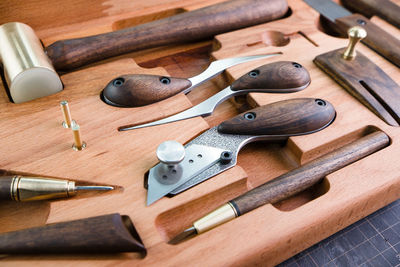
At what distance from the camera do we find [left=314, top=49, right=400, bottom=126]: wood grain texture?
0.83m

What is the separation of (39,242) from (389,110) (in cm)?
72

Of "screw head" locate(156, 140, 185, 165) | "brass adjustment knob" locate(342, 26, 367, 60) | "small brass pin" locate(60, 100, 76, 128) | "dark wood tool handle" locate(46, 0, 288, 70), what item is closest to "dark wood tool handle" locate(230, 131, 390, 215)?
"screw head" locate(156, 140, 185, 165)

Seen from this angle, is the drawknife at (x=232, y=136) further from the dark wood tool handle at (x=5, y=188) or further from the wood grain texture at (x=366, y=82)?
the dark wood tool handle at (x=5, y=188)

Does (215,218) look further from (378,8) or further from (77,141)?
(378,8)

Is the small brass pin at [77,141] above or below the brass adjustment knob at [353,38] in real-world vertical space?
below

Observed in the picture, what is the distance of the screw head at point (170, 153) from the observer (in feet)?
2.11

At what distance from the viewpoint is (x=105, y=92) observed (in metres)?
0.83

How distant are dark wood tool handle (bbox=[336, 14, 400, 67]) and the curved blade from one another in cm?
24

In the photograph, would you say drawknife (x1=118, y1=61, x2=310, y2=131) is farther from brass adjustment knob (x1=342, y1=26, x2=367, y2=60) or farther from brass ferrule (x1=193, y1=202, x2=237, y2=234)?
brass ferrule (x1=193, y1=202, x2=237, y2=234)

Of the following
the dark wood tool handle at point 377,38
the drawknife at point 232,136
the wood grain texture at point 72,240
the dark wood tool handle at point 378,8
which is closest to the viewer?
the wood grain texture at point 72,240

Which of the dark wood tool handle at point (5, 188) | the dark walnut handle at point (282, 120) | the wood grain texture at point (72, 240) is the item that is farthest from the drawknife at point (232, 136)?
the dark wood tool handle at point (5, 188)

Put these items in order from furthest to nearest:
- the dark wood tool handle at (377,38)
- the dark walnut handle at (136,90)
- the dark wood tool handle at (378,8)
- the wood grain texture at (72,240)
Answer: the dark wood tool handle at (378,8) → the dark wood tool handle at (377,38) → the dark walnut handle at (136,90) → the wood grain texture at (72,240)

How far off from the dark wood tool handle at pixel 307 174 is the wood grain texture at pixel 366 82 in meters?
0.08

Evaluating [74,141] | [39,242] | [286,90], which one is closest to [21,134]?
[74,141]
